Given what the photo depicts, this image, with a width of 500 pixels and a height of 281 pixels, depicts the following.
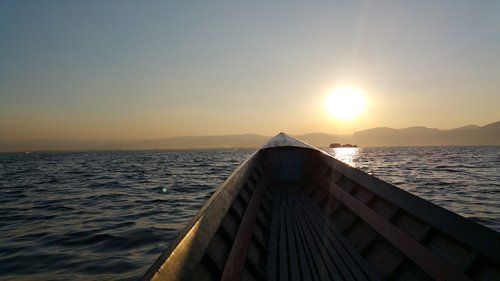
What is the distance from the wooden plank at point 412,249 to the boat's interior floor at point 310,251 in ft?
1.88

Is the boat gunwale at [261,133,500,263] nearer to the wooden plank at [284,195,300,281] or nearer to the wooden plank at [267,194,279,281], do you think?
the wooden plank at [284,195,300,281]

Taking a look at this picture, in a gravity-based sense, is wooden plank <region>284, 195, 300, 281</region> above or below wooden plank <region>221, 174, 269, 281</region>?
below

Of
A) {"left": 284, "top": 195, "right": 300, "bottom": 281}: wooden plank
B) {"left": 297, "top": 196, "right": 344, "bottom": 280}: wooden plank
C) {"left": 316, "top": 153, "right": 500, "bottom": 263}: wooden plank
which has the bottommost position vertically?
{"left": 284, "top": 195, "right": 300, "bottom": 281}: wooden plank

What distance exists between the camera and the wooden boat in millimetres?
3594

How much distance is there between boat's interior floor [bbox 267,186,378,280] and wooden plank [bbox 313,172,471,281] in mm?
573

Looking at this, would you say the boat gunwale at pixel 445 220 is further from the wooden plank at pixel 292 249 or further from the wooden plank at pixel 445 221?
the wooden plank at pixel 292 249

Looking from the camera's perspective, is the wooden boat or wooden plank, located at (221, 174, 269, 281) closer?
the wooden boat

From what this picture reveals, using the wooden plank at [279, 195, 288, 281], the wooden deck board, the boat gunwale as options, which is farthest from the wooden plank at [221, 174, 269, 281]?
the boat gunwale

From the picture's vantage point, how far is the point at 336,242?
6.29 meters

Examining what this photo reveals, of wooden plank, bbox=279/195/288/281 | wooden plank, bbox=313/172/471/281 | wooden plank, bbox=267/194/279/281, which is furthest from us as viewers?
wooden plank, bbox=267/194/279/281

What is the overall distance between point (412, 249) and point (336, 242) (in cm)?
208

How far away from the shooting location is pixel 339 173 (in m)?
10.1

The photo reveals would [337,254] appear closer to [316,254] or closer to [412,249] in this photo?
[316,254]

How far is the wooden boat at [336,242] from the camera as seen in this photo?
11.8ft
